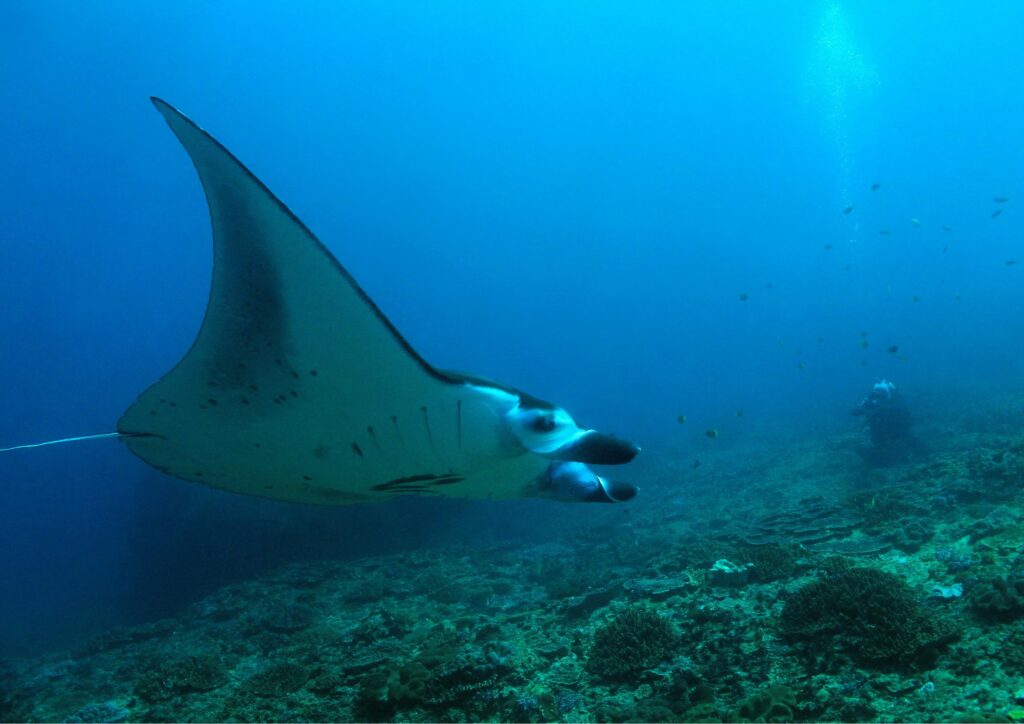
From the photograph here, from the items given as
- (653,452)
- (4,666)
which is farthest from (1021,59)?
(4,666)

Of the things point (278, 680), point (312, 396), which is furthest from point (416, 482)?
point (278, 680)

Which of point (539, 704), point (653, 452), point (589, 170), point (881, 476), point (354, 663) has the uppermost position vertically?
point (589, 170)

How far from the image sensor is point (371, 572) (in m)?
8.36

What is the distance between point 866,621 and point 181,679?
17.3ft

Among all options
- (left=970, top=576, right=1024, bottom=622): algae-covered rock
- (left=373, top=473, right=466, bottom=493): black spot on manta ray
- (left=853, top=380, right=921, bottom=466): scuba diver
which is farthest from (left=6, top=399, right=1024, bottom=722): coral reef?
(left=853, top=380, right=921, bottom=466): scuba diver

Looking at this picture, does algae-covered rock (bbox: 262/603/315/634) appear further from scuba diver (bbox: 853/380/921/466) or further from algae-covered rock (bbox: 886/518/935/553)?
scuba diver (bbox: 853/380/921/466)

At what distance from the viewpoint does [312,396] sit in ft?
7.14

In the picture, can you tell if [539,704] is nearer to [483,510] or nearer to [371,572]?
[371,572]

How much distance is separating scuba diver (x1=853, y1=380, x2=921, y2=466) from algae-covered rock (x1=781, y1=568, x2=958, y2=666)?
8318 millimetres

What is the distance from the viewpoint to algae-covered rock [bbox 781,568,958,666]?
3.06 meters

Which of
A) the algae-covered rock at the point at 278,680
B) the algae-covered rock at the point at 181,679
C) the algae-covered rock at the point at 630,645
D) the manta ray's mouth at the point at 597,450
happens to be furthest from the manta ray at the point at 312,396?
the algae-covered rock at the point at 181,679

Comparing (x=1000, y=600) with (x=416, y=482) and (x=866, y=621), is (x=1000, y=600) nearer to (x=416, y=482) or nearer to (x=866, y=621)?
(x=866, y=621)

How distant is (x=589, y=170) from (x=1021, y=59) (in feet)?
210

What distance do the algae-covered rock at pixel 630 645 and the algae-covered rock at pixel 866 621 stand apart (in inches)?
33.0
